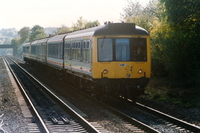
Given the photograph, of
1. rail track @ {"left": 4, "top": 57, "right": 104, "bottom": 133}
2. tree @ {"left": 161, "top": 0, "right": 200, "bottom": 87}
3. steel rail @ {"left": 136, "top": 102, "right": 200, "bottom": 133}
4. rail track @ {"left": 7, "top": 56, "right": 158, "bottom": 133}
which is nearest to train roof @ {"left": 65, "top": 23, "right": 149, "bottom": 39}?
steel rail @ {"left": 136, "top": 102, "right": 200, "bottom": 133}

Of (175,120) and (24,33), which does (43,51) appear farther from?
(24,33)

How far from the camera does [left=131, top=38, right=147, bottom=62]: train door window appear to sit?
13.5m

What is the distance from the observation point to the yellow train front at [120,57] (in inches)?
523

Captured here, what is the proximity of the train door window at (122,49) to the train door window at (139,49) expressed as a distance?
0.68 ft

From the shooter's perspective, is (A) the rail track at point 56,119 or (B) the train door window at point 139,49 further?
(B) the train door window at point 139,49

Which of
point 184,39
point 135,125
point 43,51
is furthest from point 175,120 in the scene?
point 43,51

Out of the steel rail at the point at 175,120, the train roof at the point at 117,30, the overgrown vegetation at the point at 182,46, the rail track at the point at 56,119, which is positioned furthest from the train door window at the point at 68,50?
the steel rail at the point at 175,120

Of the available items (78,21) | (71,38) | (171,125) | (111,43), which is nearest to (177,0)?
(71,38)

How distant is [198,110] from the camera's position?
12.4 meters

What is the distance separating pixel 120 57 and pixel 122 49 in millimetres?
324

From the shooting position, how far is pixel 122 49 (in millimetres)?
13422

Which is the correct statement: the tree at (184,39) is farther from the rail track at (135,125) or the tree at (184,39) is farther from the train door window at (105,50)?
the rail track at (135,125)

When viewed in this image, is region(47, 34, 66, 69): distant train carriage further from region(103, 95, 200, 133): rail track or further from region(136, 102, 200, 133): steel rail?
region(136, 102, 200, 133): steel rail

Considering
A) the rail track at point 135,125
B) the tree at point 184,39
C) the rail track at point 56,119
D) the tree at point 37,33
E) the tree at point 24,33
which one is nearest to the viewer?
the rail track at point 135,125
